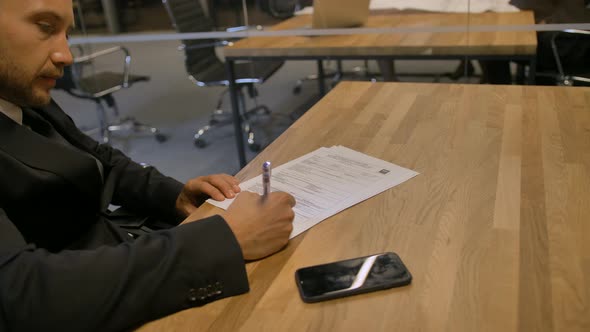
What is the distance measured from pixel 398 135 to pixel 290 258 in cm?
65

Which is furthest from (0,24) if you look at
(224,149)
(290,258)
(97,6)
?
(97,6)

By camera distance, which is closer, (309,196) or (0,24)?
(0,24)

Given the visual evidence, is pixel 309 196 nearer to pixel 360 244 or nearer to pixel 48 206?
pixel 360 244

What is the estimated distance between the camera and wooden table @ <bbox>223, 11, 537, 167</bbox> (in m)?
2.58

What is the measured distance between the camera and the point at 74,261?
78 centimetres

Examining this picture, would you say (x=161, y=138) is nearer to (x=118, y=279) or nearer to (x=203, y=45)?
(x=203, y=45)

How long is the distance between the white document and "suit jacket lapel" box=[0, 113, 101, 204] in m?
0.30

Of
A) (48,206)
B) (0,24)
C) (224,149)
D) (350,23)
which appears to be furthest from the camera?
(224,149)

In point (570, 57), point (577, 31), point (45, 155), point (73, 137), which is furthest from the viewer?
point (570, 57)

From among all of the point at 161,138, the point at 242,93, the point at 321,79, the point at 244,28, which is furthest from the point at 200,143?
the point at 321,79

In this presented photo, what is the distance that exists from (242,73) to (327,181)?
253 centimetres

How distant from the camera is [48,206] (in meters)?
1.07

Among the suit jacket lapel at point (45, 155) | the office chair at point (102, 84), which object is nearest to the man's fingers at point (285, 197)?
the suit jacket lapel at point (45, 155)

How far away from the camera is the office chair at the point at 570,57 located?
9.03ft
